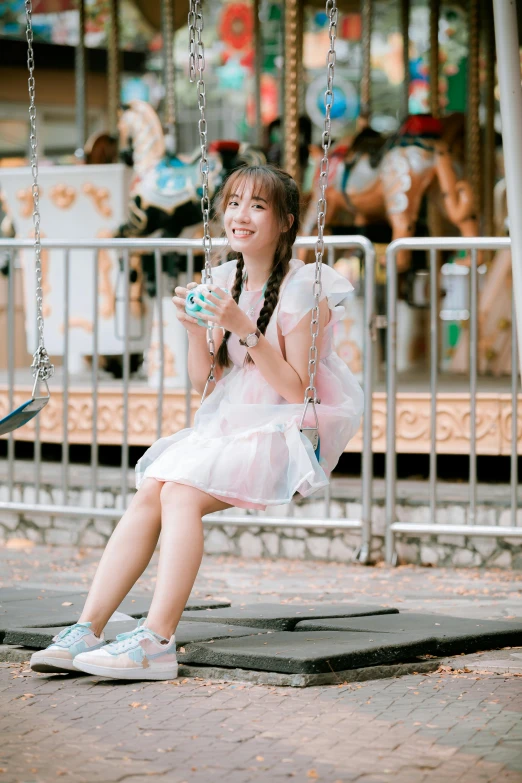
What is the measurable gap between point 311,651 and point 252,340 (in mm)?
884

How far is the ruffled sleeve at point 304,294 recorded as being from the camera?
390 cm

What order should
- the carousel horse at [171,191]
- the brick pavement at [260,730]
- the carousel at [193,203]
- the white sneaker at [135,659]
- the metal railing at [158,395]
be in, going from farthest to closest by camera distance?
1. the carousel horse at [171,191]
2. the carousel at [193,203]
3. the metal railing at [158,395]
4. the white sneaker at [135,659]
5. the brick pavement at [260,730]

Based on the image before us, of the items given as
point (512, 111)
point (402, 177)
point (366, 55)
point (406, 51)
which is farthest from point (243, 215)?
point (406, 51)

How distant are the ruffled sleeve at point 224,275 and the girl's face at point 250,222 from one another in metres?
0.17

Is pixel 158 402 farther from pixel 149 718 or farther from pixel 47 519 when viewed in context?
pixel 149 718

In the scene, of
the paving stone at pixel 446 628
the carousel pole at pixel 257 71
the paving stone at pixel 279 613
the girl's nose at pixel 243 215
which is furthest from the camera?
the carousel pole at pixel 257 71

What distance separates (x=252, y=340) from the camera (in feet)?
12.3

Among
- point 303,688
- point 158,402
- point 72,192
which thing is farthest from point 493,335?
point 303,688

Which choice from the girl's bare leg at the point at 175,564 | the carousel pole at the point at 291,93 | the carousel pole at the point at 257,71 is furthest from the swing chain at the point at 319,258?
the carousel pole at the point at 257,71

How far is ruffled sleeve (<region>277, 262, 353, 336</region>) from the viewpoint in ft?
12.8

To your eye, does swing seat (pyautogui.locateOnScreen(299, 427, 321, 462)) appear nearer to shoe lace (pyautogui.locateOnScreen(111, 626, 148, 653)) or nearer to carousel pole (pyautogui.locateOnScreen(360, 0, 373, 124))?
shoe lace (pyautogui.locateOnScreen(111, 626, 148, 653))

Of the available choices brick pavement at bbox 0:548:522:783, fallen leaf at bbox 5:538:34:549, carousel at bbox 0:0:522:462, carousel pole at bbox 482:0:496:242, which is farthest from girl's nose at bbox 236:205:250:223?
carousel pole at bbox 482:0:496:242

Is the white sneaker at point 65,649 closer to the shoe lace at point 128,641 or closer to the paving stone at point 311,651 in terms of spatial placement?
the shoe lace at point 128,641

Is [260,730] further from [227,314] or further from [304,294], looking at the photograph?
[304,294]
